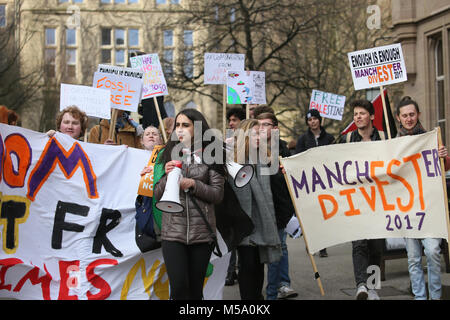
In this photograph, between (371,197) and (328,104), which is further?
(328,104)

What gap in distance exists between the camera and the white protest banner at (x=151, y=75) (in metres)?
8.10

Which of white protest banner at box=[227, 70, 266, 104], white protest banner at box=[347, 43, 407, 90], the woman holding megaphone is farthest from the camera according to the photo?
white protest banner at box=[227, 70, 266, 104]

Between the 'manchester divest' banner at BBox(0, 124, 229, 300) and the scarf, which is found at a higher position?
the scarf

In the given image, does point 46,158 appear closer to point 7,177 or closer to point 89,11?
point 7,177

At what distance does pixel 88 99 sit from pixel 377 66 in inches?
131

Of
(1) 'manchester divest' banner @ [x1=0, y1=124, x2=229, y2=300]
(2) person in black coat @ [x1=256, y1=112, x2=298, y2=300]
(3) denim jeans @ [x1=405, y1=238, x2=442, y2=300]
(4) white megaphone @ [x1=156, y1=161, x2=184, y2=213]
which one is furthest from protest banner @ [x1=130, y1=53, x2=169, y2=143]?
(3) denim jeans @ [x1=405, y1=238, x2=442, y2=300]

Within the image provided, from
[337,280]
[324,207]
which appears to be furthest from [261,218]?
[337,280]

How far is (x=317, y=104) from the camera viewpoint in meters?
11.2

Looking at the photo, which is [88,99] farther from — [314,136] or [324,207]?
[314,136]

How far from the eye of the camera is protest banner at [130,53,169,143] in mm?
8102

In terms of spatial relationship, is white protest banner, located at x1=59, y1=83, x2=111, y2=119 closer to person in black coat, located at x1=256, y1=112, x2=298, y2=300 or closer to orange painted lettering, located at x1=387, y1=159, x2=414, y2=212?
person in black coat, located at x1=256, y1=112, x2=298, y2=300

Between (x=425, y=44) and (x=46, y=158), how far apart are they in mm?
10026

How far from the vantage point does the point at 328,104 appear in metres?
11.2

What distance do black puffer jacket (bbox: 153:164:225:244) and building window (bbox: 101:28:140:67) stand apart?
37111 millimetres
